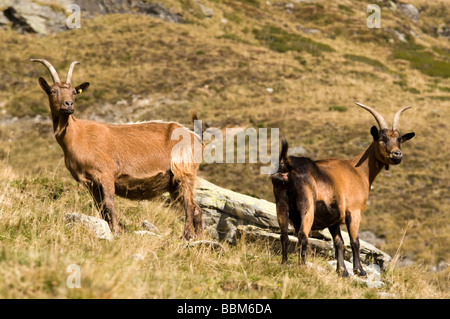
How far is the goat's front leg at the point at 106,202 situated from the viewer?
8.12 meters

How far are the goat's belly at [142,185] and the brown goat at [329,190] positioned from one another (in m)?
2.27

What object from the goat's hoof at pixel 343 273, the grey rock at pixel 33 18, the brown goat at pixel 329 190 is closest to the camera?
the brown goat at pixel 329 190

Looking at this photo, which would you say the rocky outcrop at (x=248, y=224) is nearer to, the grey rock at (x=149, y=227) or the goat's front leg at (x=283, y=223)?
the grey rock at (x=149, y=227)

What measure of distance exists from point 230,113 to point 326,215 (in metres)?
30.1

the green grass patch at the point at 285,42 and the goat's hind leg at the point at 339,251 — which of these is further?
the green grass patch at the point at 285,42

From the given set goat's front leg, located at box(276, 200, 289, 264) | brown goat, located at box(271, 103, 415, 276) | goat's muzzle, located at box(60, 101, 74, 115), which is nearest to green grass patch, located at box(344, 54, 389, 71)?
brown goat, located at box(271, 103, 415, 276)

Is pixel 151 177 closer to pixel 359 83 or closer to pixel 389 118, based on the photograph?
pixel 389 118

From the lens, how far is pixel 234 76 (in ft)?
146

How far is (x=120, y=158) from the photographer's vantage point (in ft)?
28.2

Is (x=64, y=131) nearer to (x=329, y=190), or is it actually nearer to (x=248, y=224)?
(x=248, y=224)

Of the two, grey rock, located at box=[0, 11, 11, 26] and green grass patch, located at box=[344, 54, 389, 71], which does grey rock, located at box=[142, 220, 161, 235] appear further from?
green grass patch, located at box=[344, 54, 389, 71]

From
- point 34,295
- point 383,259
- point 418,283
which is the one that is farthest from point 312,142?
point 34,295

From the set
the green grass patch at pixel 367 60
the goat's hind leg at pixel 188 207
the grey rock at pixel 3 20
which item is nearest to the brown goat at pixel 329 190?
the goat's hind leg at pixel 188 207

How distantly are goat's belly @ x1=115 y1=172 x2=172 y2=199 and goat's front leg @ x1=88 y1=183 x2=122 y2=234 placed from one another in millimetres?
323
